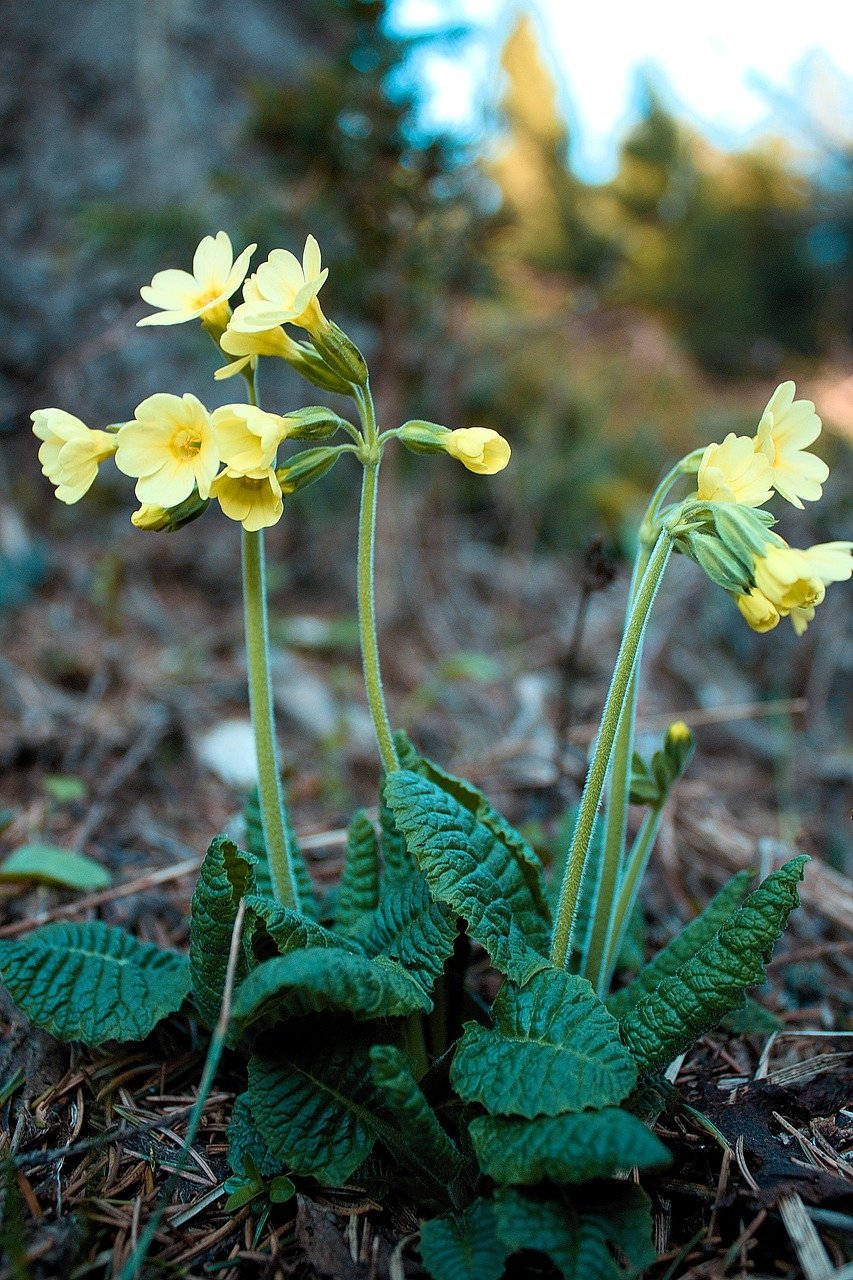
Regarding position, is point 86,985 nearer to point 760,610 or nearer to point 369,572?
point 369,572

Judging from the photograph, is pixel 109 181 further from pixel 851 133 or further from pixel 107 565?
pixel 851 133

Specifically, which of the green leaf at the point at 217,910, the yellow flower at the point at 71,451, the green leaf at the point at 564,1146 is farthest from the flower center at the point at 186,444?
the green leaf at the point at 564,1146

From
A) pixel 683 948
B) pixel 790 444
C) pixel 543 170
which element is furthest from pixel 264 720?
pixel 543 170

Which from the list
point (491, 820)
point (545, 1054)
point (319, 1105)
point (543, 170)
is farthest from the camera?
point (543, 170)

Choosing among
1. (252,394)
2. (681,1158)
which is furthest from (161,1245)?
(252,394)

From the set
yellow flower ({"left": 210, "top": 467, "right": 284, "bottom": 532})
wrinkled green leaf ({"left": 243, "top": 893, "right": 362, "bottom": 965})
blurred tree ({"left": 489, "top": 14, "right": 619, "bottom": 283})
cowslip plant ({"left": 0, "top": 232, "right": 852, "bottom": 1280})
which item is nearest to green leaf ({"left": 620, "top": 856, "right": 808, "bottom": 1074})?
cowslip plant ({"left": 0, "top": 232, "right": 852, "bottom": 1280})

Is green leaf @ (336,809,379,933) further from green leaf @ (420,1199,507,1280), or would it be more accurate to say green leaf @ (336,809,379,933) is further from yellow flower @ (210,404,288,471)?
yellow flower @ (210,404,288,471)
